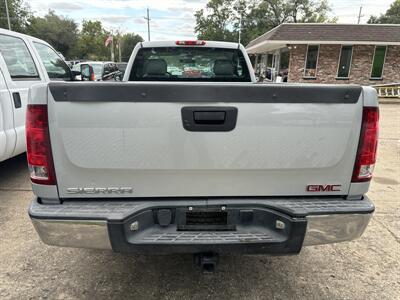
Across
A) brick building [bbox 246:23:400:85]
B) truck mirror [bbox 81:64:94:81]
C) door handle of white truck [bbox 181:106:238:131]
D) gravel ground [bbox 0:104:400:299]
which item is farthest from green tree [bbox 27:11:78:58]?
door handle of white truck [bbox 181:106:238:131]

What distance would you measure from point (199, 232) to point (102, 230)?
0.62 m

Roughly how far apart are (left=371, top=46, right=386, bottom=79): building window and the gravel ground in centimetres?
2033

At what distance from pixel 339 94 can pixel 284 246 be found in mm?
1032

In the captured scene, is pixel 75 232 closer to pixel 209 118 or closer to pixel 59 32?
pixel 209 118

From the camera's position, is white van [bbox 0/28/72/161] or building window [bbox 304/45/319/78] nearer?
white van [bbox 0/28/72/161]

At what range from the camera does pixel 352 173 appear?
217 centimetres

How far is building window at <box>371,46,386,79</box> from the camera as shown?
20.6 metres

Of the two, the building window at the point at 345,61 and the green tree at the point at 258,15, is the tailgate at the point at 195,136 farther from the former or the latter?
the green tree at the point at 258,15

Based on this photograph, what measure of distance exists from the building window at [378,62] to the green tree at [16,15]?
141 feet

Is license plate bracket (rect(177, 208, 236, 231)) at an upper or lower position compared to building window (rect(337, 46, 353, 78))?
lower

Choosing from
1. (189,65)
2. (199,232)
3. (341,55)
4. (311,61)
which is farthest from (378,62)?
(199,232)

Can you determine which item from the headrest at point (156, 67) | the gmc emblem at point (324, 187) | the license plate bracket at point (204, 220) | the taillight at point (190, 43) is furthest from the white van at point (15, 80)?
the gmc emblem at point (324, 187)

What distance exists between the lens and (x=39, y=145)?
6.60 ft

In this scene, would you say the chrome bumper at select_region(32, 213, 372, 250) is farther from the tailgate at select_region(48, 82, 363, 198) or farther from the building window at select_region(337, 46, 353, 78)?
the building window at select_region(337, 46, 353, 78)
